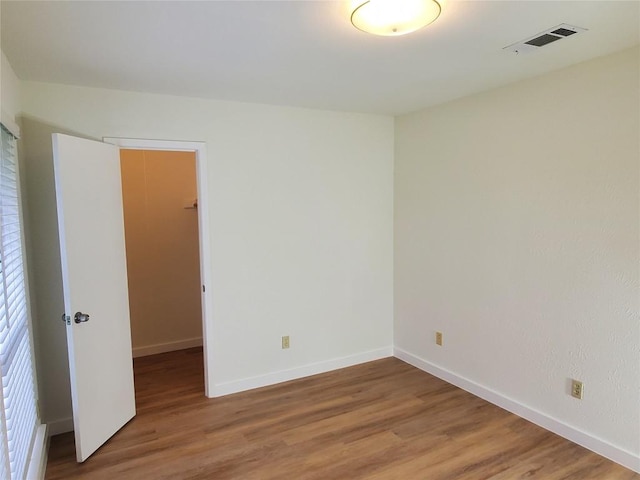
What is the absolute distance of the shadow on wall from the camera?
8.91 ft

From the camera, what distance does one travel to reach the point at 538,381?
2.91 metres

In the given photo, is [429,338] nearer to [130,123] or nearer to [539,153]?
[539,153]

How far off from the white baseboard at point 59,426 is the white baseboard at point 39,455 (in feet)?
0.30

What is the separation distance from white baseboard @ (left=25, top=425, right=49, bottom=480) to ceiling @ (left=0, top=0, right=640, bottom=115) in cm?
215

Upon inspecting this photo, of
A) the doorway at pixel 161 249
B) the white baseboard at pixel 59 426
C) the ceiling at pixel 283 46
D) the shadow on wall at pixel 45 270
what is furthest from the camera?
the doorway at pixel 161 249

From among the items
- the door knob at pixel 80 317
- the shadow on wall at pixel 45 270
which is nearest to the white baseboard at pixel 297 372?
the shadow on wall at pixel 45 270

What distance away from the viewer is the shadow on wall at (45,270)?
2.72m

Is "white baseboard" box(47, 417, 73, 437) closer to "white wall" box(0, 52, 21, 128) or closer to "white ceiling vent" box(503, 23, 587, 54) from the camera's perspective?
"white wall" box(0, 52, 21, 128)

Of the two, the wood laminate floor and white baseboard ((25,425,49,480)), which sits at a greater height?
white baseboard ((25,425,49,480))

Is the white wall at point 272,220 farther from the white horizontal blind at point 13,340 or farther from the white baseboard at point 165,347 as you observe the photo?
the white baseboard at point 165,347

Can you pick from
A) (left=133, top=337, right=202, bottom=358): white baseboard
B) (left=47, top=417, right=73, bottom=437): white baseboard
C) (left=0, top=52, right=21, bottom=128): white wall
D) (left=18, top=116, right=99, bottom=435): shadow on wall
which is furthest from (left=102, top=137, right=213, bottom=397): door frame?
(left=133, top=337, right=202, bottom=358): white baseboard

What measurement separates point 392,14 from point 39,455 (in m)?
2.93

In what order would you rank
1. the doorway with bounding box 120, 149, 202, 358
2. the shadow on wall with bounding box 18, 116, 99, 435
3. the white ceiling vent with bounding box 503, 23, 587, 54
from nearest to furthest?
the white ceiling vent with bounding box 503, 23, 587, 54 < the shadow on wall with bounding box 18, 116, 99, 435 < the doorway with bounding box 120, 149, 202, 358

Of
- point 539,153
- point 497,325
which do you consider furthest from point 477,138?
point 497,325
